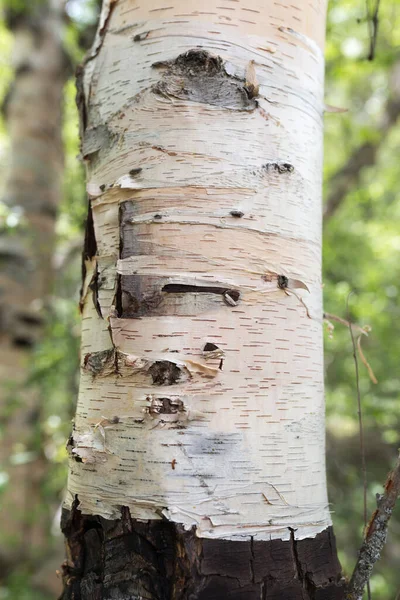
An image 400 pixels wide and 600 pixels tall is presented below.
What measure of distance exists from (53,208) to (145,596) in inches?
144

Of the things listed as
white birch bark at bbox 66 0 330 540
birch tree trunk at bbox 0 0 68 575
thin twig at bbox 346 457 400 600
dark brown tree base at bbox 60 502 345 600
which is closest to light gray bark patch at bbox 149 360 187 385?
white birch bark at bbox 66 0 330 540

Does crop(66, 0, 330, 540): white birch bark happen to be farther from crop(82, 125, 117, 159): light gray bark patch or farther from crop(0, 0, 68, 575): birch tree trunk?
crop(0, 0, 68, 575): birch tree trunk

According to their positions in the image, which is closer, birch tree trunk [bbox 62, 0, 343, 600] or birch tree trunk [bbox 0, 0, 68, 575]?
birch tree trunk [bbox 62, 0, 343, 600]

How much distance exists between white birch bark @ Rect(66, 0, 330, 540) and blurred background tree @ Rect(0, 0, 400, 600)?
67.2 inches

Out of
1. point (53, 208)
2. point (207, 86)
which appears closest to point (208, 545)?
point (207, 86)

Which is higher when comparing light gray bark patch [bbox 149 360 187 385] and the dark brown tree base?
light gray bark patch [bbox 149 360 187 385]

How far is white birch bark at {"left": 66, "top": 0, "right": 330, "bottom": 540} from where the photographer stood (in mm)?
913

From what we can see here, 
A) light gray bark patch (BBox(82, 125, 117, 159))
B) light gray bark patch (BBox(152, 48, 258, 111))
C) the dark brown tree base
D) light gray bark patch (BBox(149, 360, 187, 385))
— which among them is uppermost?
light gray bark patch (BBox(152, 48, 258, 111))

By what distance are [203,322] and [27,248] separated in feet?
10.5

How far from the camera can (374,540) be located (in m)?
1.01

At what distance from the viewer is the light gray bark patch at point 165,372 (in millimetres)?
922

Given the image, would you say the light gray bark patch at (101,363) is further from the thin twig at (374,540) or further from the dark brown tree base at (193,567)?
the thin twig at (374,540)

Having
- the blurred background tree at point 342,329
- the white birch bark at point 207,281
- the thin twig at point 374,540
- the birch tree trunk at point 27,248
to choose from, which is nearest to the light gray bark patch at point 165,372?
the white birch bark at point 207,281

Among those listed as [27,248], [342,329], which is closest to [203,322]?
[342,329]
